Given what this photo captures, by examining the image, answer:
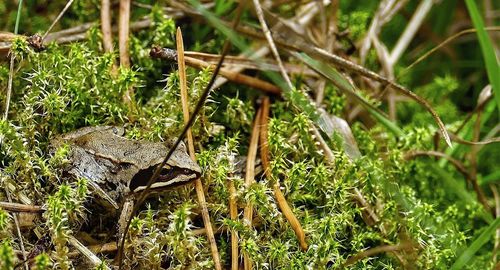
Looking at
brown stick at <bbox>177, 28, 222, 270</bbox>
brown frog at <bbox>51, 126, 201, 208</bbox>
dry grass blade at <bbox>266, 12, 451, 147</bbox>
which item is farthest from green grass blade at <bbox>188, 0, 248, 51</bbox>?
brown frog at <bbox>51, 126, 201, 208</bbox>

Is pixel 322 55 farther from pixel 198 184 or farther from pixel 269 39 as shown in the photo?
pixel 198 184

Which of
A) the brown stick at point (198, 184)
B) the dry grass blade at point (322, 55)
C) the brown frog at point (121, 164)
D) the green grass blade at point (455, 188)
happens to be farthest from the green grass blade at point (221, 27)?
the green grass blade at point (455, 188)

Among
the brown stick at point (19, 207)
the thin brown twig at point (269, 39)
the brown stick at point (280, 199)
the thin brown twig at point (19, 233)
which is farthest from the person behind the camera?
the thin brown twig at point (269, 39)

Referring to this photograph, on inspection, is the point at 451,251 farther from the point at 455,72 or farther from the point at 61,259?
the point at 455,72

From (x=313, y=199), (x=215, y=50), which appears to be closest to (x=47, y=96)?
(x=215, y=50)

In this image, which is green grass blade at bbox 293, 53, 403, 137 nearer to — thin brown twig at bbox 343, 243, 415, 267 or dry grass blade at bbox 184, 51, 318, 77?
dry grass blade at bbox 184, 51, 318, 77

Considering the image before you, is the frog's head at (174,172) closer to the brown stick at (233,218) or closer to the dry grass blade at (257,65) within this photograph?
the brown stick at (233,218)
